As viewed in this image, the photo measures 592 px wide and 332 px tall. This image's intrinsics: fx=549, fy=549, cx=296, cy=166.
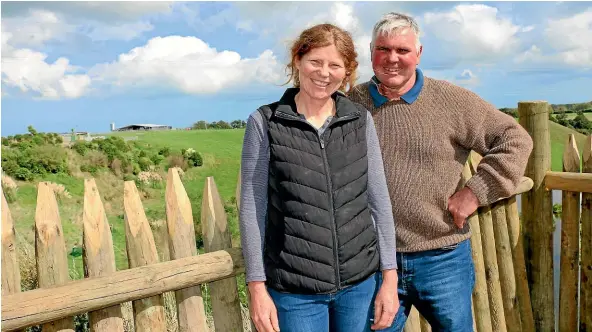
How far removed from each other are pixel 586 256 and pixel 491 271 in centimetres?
75

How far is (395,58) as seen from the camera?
2418 mm

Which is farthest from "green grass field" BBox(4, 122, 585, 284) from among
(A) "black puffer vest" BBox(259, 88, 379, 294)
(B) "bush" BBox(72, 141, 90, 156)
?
A: (A) "black puffer vest" BBox(259, 88, 379, 294)

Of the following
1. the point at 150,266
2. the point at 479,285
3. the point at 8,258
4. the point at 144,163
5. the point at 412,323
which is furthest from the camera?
the point at 144,163

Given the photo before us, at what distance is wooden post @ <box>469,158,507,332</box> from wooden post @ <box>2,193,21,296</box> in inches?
109

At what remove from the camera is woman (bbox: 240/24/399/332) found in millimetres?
2043

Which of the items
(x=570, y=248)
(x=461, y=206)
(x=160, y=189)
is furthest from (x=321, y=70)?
(x=160, y=189)

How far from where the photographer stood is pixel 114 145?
13.3m

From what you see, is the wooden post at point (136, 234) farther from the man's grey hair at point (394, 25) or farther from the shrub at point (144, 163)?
the shrub at point (144, 163)

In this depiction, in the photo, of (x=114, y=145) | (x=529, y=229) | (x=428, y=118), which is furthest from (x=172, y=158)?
(x=428, y=118)

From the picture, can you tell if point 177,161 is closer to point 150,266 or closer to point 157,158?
point 157,158

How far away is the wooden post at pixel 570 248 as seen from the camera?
3.84 metres

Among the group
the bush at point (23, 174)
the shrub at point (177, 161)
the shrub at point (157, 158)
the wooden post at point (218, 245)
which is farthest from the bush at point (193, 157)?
the wooden post at point (218, 245)

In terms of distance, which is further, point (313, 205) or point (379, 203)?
point (379, 203)

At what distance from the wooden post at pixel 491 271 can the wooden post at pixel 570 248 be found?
54cm
